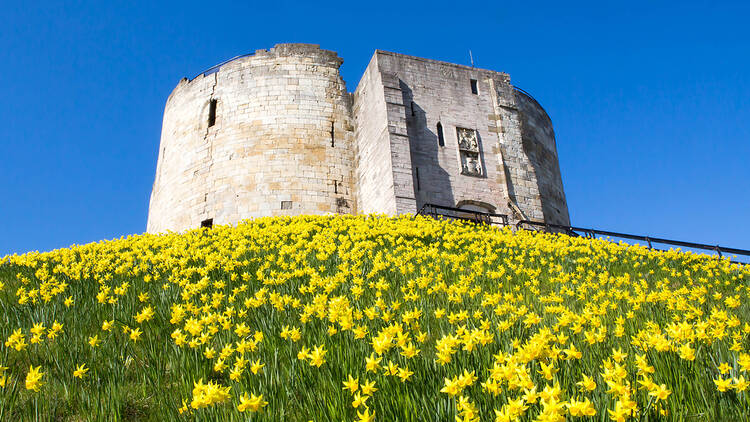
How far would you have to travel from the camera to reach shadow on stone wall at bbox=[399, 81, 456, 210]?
19391 mm

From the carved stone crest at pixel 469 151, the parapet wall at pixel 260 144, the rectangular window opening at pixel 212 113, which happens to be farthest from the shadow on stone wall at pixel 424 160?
the rectangular window opening at pixel 212 113

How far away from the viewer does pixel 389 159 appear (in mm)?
18438

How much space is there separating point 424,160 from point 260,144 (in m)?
7.25

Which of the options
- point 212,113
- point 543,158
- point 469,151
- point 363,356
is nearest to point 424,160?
point 469,151

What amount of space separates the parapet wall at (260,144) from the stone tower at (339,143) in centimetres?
5

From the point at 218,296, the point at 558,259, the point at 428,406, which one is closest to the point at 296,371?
the point at 428,406

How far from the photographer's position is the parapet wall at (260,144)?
66.5ft

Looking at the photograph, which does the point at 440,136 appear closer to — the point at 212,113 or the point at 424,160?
the point at 424,160

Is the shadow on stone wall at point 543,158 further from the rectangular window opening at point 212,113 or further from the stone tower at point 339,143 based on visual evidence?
the rectangular window opening at point 212,113

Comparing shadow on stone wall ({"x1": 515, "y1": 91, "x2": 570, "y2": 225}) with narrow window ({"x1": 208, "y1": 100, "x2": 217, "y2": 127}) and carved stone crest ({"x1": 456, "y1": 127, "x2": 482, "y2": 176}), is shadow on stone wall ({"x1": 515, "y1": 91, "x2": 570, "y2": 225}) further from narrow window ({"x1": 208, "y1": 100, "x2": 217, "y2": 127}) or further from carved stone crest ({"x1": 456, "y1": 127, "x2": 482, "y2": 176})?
narrow window ({"x1": 208, "y1": 100, "x2": 217, "y2": 127})

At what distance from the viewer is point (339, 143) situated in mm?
21844

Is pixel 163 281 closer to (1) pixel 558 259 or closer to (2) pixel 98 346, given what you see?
(2) pixel 98 346

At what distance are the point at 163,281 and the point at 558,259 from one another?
7.19 m

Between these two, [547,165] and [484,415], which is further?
[547,165]
